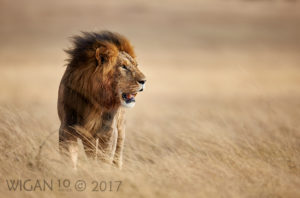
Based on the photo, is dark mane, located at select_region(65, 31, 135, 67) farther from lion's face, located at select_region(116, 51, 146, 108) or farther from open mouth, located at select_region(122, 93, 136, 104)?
open mouth, located at select_region(122, 93, 136, 104)

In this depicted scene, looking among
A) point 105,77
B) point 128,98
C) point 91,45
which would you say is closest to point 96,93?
point 105,77

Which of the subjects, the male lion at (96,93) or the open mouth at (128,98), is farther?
the open mouth at (128,98)

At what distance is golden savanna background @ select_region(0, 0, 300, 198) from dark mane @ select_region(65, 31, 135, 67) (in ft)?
2.08

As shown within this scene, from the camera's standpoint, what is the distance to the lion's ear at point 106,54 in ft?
19.4

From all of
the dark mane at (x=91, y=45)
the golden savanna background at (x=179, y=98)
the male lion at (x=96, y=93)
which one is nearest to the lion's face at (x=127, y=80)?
the male lion at (x=96, y=93)

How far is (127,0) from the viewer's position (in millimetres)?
64812

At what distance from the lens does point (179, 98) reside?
66.7 feet

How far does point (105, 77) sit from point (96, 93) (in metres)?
0.20

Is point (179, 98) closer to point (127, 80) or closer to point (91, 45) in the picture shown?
point (91, 45)

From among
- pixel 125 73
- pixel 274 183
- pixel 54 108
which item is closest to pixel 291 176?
pixel 274 183

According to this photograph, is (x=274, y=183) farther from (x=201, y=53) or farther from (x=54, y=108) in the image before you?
(x=201, y=53)

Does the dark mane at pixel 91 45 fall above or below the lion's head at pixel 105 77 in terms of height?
above

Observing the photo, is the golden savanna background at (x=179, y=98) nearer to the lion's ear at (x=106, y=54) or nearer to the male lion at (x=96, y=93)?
the male lion at (x=96, y=93)

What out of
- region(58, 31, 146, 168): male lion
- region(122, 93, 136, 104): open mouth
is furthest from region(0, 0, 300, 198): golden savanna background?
region(122, 93, 136, 104): open mouth
